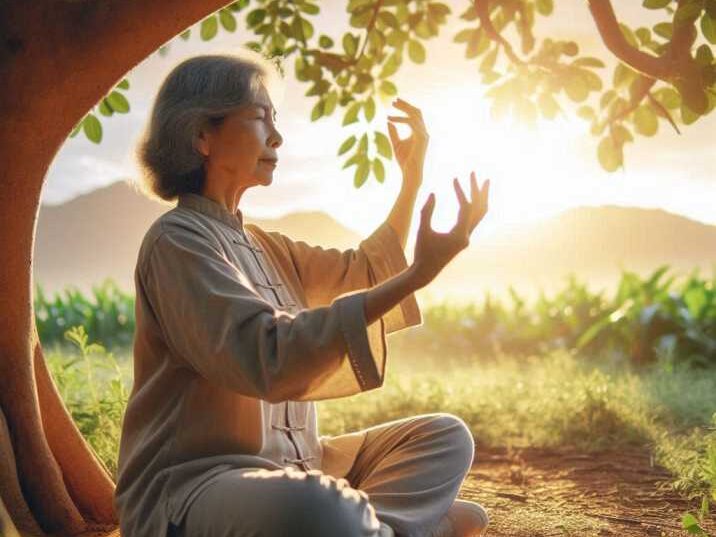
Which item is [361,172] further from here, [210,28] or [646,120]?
[646,120]

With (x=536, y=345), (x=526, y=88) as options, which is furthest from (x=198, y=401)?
(x=536, y=345)

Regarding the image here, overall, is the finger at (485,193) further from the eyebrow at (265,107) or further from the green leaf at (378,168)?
the green leaf at (378,168)

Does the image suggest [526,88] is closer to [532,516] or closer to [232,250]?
[532,516]

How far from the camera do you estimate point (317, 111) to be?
473 centimetres

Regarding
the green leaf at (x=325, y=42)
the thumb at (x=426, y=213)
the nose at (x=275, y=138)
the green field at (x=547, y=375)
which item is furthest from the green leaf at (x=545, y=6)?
the thumb at (x=426, y=213)

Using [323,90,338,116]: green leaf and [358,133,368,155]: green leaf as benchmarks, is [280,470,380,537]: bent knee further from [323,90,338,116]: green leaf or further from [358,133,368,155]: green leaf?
[323,90,338,116]: green leaf

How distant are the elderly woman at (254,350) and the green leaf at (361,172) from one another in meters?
1.55

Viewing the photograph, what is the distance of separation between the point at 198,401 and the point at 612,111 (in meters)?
3.20

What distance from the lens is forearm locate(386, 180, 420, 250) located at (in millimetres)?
2896

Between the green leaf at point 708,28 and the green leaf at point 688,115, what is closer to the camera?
the green leaf at point 708,28

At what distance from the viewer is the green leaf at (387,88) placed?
4922 millimetres

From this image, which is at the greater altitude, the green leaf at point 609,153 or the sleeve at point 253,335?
the green leaf at point 609,153

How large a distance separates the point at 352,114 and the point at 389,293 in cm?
281

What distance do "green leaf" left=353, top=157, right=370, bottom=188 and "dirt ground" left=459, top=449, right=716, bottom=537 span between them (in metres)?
1.56
